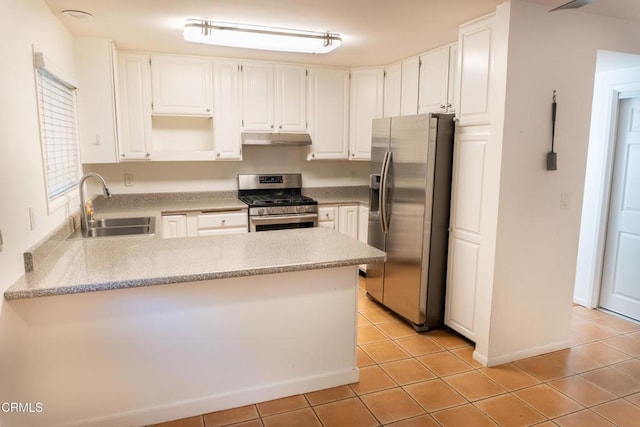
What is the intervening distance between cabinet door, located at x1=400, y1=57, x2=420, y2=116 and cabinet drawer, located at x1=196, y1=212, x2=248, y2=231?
188 centimetres

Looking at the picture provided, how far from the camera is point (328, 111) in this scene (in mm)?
4441

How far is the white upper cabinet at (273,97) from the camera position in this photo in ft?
13.5

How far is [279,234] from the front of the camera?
9.11 ft

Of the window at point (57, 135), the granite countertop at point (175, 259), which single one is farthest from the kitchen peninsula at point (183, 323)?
the window at point (57, 135)

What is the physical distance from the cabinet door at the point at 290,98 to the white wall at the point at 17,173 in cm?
225

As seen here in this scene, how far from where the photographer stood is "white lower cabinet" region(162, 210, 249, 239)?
3.79 meters

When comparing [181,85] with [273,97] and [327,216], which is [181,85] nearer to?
[273,97]

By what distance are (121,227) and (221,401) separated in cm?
179

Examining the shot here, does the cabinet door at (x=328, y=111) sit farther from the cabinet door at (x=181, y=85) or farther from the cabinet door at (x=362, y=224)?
the cabinet door at (x=181, y=85)

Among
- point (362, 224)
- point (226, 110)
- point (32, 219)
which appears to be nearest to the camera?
point (32, 219)

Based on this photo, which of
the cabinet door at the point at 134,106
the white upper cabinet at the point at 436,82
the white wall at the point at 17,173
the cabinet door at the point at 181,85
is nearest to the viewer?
the white wall at the point at 17,173

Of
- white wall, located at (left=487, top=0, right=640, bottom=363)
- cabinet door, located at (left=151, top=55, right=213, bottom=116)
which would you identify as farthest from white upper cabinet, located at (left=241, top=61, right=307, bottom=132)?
white wall, located at (left=487, top=0, right=640, bottom=363)

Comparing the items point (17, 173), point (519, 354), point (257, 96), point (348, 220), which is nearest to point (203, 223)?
point (257, 96)

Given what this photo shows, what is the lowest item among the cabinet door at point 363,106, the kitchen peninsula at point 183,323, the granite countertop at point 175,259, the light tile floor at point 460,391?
the light tile floor at point 460,391
